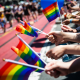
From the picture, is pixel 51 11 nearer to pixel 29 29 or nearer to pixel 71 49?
pixel 29 29

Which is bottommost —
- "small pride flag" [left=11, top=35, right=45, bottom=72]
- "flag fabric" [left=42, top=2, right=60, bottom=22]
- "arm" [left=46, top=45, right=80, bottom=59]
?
"small pride flag" [left=11, top=35, right=45, bottom=72]

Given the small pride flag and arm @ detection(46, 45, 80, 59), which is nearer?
arm @ detection(46, 45, 80, 59)

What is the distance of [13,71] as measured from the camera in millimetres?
1556

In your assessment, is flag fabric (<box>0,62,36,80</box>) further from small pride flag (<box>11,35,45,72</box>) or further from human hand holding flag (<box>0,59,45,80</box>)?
small pride flag (<box>11,35,45,72</box>)

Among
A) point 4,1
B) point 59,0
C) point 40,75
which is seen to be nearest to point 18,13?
point 59,0

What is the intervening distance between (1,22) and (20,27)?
23.4 ft

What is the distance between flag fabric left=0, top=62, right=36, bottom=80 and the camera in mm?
1483

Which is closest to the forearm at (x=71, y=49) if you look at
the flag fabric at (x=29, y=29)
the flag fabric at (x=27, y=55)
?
the flag fabric at (x=27, y=55)

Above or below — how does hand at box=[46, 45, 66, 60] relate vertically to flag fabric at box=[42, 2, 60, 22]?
below

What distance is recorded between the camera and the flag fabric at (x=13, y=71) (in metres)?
1.48

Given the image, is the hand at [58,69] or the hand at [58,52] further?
the hand at [58,52]

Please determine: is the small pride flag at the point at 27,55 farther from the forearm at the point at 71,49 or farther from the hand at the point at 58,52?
the forearm at the point at 71,49

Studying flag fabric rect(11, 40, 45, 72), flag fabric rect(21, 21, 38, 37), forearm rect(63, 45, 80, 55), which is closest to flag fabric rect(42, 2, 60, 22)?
flag fabric rect(21, 21, 38, 37)

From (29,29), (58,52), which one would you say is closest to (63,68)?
(58,52)
